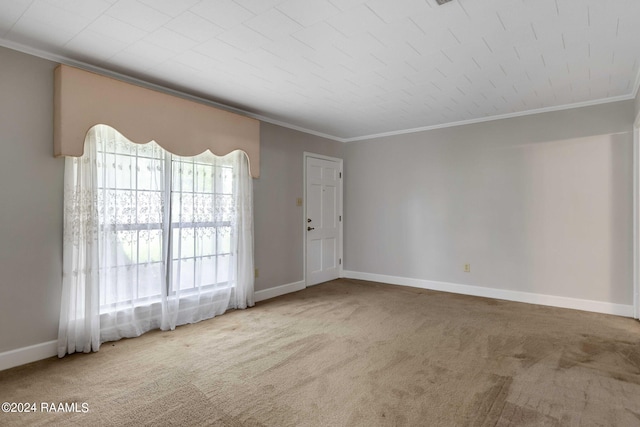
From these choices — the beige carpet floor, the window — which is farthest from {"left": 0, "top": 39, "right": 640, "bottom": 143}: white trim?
the beige carpet floor

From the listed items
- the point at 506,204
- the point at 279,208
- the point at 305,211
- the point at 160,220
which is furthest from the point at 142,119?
the point at 506,204

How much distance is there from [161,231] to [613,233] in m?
5.10

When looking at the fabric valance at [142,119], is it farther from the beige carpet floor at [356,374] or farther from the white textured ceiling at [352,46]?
the beige carpet floor at [356,374]

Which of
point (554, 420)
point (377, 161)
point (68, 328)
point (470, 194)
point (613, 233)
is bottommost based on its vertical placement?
point (554, 420)

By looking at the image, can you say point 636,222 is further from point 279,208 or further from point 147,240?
point 147,240

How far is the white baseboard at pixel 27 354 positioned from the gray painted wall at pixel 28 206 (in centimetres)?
5

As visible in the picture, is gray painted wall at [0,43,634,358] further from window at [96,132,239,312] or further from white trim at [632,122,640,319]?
window at [96,132,239,312]

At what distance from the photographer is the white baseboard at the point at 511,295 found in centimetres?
394

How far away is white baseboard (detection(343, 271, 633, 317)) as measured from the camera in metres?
3.94

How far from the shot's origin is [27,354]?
2.71m

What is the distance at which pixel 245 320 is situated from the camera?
3.81 meters

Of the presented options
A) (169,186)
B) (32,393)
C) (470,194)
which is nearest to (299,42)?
(169,186)

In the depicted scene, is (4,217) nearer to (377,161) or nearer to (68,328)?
(68,328)

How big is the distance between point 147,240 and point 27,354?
1.26 metres
